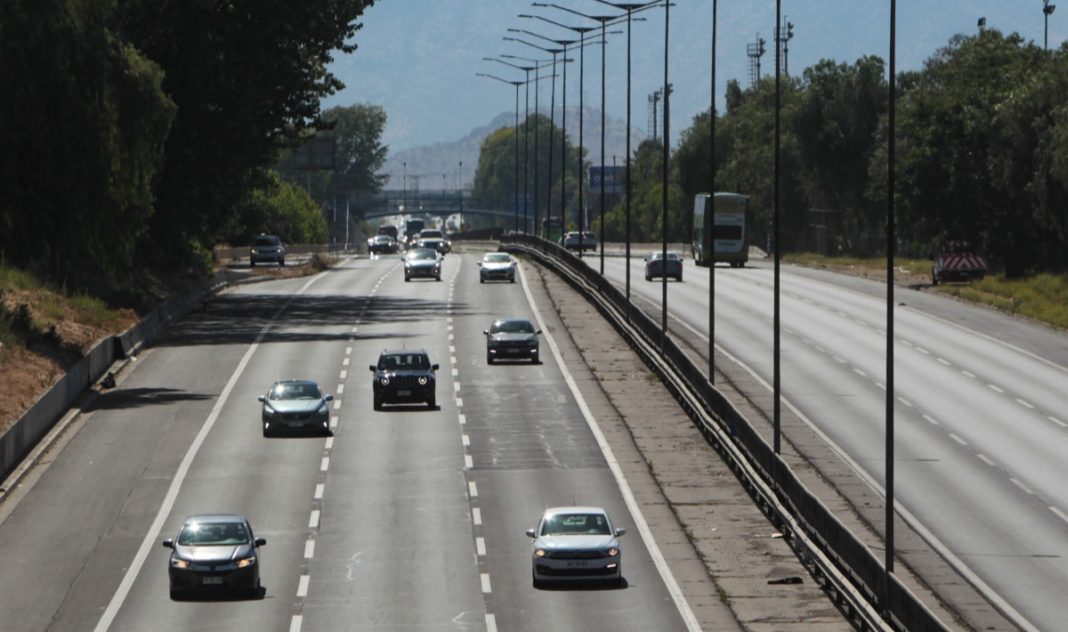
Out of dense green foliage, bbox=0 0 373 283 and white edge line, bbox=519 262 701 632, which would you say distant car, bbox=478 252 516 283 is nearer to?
dense green foliage, bbox=0 0 373 283

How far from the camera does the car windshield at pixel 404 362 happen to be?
204 ft

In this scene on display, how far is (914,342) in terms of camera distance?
263ft

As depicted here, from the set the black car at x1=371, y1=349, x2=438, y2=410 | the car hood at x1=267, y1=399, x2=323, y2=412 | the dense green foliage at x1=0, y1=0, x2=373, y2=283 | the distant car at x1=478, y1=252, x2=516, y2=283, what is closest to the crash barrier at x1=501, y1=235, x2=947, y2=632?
the black car at x1=371, y1=349, x2=438, y2=410

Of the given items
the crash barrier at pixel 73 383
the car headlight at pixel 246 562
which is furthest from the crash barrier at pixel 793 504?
the crash barrier at pixel 73 383

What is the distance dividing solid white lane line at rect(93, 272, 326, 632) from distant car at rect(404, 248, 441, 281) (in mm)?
39793

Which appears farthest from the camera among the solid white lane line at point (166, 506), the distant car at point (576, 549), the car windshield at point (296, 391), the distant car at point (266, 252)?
the distant car at point (266, 252)

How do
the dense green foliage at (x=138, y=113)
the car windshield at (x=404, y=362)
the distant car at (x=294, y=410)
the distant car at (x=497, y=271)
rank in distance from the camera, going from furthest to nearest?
the distant car at (x=497, y=271), the dense green foliage at (x=138, y=113), the car windshield at (x=404, y=362), the distant car at (x=294, y=410)

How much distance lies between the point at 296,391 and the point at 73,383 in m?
8.67

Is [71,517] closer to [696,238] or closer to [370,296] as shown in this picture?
[370,296]

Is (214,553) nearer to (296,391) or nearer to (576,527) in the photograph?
(576,527)

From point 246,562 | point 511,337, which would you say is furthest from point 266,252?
point 246,562

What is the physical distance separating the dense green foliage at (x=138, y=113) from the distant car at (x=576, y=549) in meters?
35.2

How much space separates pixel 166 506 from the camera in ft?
154

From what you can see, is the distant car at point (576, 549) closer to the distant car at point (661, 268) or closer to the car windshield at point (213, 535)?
the car windshield at point (213, 535)
